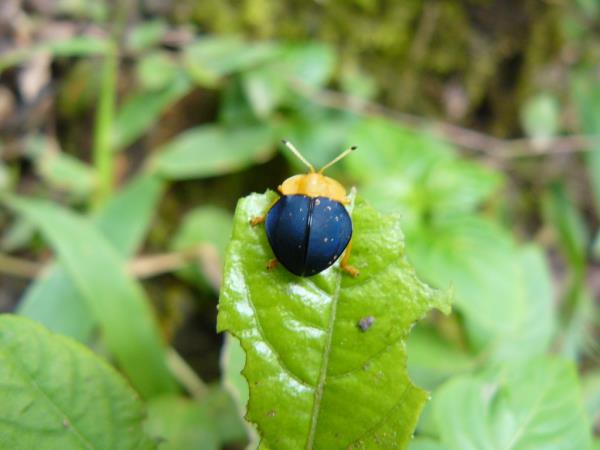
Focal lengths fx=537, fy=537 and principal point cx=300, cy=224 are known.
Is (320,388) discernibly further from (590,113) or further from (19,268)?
(590,113)

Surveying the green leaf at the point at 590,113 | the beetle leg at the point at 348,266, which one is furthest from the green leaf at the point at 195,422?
the green leaf at the point at 590,113

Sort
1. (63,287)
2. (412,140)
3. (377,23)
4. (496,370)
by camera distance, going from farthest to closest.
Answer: (377,23) → (412,140) → (63,287) → (496,370)

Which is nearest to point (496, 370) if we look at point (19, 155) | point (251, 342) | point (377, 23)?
point (251, 342)

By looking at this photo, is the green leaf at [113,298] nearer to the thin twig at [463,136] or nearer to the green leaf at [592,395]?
→ the thin twig at [463,136]

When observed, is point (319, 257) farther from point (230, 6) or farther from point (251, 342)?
point (230, 6)

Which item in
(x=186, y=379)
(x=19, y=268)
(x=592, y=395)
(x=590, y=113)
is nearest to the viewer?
(x=592, y=395)

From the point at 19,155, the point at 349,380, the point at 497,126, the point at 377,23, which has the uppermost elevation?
the point at 349,380

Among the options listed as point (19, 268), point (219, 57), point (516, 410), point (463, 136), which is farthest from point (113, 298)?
point (463, 136)
